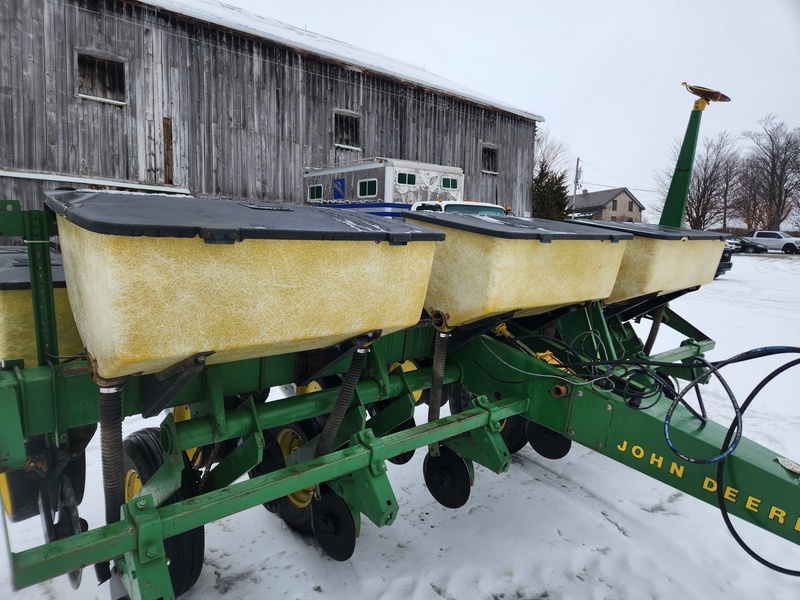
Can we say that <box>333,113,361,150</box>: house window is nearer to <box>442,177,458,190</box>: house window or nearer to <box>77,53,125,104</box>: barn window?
<box>442,177,458,190</box>: house window

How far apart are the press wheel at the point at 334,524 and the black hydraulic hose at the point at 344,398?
0.33 metres

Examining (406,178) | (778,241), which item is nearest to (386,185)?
(406,178)

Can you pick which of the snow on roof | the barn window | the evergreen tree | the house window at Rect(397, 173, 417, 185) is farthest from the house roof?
A: the barn window

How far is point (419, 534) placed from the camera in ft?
10.6

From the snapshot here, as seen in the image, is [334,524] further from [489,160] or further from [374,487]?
[489,160]

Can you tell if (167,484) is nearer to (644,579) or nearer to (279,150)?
(644,579)

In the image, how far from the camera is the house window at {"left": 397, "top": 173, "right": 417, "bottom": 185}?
32.2ft

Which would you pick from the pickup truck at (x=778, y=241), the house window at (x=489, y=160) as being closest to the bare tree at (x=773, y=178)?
the pickup truck at (x=778, y=241)

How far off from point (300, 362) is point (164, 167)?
32.2 ft

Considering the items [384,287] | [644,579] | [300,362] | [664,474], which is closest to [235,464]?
[300,362]

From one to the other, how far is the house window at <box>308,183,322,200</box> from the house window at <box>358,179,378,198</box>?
77.2 inches

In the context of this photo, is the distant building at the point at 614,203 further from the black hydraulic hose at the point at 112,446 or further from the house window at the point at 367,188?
the black hydraulic hose at the point at 112,446

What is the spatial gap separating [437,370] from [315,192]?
10221 millimetres

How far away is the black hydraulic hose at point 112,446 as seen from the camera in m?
1.84
